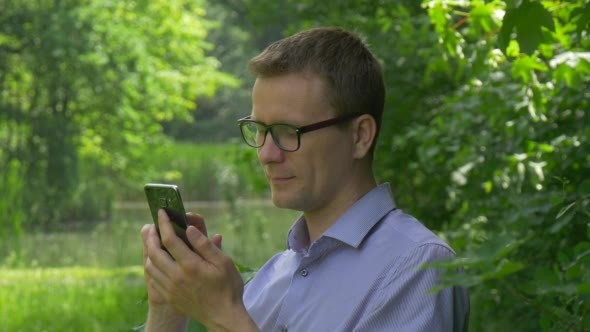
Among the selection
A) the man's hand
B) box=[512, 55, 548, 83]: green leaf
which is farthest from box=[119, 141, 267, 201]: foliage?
the man's hand

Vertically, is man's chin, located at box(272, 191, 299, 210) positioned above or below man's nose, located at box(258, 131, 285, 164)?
below

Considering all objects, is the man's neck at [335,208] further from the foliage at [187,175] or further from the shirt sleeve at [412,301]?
the foliage at [187,175]

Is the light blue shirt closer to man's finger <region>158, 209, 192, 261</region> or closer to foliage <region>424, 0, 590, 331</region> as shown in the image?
foliage <region>424, 0, 590, 331</region>

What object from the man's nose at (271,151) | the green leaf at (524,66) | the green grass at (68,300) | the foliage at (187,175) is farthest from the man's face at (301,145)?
the foliage at (187,175)

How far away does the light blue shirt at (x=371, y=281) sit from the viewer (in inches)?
74.6

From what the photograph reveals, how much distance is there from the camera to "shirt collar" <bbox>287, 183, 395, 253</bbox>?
2018 millimetres

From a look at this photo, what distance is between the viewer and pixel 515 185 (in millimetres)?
4184

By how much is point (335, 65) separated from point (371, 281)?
1.32ft

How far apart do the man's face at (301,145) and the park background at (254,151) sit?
0.33 metres

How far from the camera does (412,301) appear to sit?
6.21 ft

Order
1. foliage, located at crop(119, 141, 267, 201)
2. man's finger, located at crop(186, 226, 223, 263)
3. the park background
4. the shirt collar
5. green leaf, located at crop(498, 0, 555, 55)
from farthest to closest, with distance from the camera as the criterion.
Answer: foliage, located at crop(119, 141, 267, 201), the park background, green leaf, located at crop(498, 0, 555, 55), the shirt collar, man's finger, located at crop(186, 226, 223, 263)

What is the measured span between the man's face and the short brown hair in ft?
0.06

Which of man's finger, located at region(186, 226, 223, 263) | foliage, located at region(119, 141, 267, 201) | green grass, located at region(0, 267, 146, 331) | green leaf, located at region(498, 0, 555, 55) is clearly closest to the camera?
man's finger, located at region(186, 226, 223, 263)

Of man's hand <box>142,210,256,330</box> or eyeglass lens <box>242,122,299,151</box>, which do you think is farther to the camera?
eyeglass lens <box>242,122,299,151</box>
